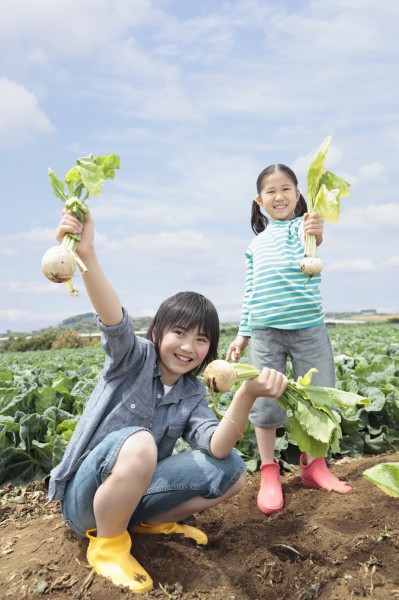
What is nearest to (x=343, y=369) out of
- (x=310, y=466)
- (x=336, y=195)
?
(x=310, y=466)

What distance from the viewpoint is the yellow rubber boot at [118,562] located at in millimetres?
2381

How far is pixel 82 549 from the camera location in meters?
2.73

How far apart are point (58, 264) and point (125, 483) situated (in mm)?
1000

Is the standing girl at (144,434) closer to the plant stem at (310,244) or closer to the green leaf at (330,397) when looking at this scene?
the green leaf at (330,397)

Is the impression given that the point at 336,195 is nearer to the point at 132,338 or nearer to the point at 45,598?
the point at 132,338

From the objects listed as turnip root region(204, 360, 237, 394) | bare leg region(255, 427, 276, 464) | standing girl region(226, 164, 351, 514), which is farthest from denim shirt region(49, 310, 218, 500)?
bare leg region(255, 427, 276, 464)

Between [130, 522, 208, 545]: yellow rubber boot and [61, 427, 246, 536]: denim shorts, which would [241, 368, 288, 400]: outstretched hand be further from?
[130, 522, 208, 545]: yellow rubber boot

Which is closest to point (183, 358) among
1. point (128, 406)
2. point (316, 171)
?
point (128, 406)

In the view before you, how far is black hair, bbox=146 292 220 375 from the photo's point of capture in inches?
111

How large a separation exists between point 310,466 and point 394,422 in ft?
5.88

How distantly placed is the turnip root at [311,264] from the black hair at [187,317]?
0.69 meters

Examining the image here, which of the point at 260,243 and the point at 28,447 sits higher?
the point at 260,243

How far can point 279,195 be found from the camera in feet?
11.9

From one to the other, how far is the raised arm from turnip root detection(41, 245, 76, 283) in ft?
0.38
